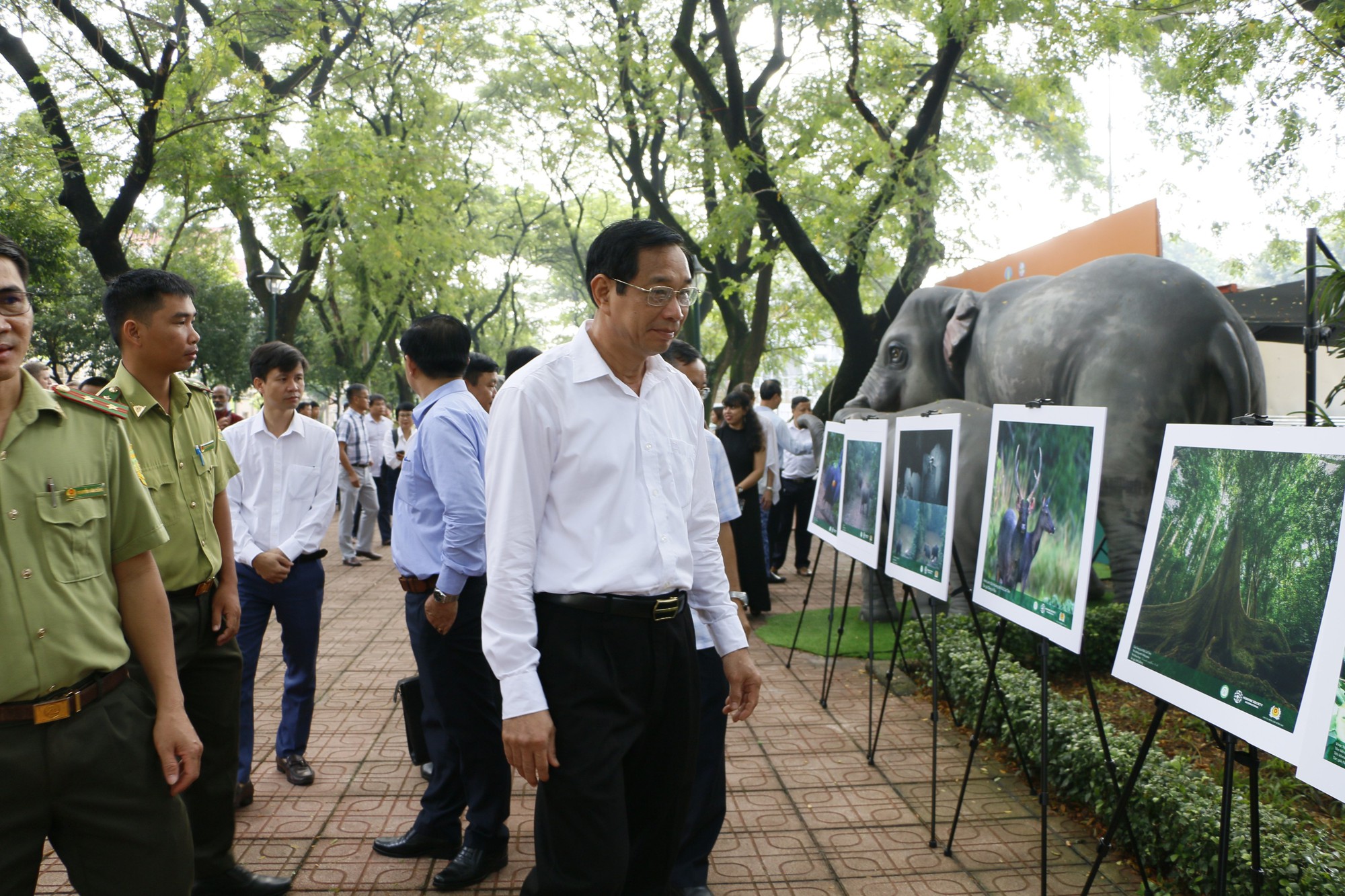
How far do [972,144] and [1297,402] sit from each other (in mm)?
5355

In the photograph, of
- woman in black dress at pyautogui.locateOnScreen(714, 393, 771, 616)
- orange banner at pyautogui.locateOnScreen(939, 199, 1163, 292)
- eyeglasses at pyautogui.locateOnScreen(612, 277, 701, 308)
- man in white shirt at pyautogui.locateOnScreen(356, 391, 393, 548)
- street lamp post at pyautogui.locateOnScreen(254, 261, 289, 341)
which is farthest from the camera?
street lamp post at pyautogui.locateOnScreen(254, 261, 289, 341)

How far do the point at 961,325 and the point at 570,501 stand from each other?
6.03 m

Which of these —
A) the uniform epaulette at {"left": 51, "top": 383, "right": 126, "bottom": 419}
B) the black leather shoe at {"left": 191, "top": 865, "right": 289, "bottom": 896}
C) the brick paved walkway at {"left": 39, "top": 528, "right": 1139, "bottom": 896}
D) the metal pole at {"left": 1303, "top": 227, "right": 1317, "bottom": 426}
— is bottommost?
the brick paved walkway at {"left": 39, "top": 528, "right": 1139, "bottom": 896}

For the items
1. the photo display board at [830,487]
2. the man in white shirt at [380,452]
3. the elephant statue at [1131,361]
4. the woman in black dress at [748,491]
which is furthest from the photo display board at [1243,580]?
the man in white shirt at [380,452]

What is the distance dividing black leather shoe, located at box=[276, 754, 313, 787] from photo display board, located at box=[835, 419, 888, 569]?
3036 mm

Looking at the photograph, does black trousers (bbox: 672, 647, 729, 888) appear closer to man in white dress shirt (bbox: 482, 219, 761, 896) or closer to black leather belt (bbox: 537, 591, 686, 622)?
man in white dress shirt (bbox: 482, 219, 761, 896)

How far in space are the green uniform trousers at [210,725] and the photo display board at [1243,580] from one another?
277 centimetres

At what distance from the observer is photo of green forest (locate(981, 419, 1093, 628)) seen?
3.29m

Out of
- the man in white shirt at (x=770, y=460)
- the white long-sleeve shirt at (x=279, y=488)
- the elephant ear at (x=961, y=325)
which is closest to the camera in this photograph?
the white long-sleeve shirt at (x=279, y=488)

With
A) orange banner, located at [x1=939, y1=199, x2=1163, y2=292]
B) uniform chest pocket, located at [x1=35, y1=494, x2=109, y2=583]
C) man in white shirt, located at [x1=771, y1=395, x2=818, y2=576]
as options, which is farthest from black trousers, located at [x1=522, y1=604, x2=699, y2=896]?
man in white shirt, located at [x1=771, y1=395, x2=818, y2=576]

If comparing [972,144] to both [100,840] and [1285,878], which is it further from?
[100,840]

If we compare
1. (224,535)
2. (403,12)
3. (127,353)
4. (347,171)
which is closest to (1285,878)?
(224,535)

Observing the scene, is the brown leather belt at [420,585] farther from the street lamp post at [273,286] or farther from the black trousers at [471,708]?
the street lamp post at [273,286]

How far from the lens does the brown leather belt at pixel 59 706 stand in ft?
6.26
